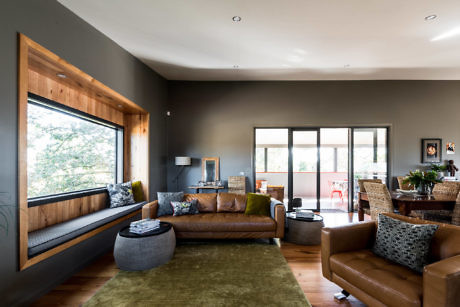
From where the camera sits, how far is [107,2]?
2.53 meters

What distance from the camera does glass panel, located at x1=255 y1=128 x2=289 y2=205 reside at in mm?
5594

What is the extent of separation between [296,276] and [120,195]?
315 cm

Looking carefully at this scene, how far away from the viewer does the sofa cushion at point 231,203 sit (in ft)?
12.0

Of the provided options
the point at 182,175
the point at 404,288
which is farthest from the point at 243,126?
the point at 404,288

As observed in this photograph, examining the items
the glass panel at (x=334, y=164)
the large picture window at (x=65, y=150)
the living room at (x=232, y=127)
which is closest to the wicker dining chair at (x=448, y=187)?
the living room at (x=232, y=127)

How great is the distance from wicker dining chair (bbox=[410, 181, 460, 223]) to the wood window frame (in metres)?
4.85

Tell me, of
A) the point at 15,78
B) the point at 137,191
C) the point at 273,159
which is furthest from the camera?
the point at 273,159

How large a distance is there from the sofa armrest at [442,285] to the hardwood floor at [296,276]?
853 millimetres

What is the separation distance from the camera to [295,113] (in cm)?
549

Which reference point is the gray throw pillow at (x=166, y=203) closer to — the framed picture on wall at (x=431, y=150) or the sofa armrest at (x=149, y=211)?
the sofa armrest at (x=149, y=211)

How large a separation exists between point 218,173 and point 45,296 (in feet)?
12.6

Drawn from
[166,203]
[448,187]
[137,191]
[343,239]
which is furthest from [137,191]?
[448,187]

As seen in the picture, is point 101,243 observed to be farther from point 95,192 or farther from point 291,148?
point 291,148

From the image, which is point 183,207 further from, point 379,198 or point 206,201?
point 379,198
